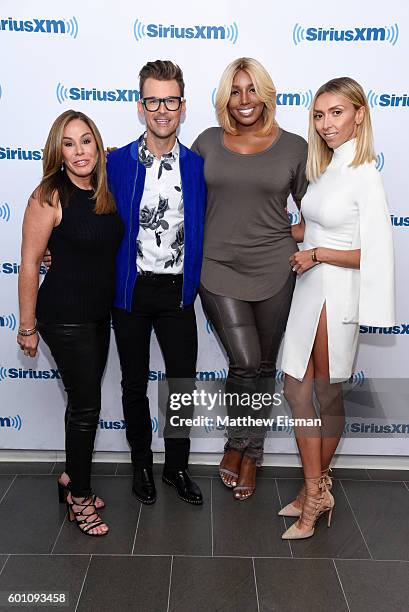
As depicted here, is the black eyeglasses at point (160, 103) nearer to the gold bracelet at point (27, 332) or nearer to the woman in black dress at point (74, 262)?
the woman in black dress at point (74, 262)

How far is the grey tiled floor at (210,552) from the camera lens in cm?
229

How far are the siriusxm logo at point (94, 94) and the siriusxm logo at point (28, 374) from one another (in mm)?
1343

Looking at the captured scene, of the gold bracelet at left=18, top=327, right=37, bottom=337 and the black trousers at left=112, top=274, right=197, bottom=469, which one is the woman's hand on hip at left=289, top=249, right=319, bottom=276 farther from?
the gold bracelet at left=18, top=327, right=37, bottom=337

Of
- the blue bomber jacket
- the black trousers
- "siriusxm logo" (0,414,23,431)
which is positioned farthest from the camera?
"siriusxm logo" (0,414,23,431)

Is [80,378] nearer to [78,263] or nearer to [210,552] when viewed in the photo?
[78,263]

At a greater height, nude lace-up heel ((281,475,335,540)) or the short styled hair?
the short styled hair

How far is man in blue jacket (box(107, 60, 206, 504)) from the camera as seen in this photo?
2.49 m

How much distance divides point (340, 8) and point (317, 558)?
7.77 ft

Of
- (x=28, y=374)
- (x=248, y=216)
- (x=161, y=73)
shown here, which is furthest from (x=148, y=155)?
(x=28, y=374)

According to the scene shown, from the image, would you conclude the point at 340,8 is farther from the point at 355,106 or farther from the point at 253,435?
the point at 253,435

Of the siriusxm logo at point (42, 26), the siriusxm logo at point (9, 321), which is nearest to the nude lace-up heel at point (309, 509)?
the siriusxm logo at point (9, 321)

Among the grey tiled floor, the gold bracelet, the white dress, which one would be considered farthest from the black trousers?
the white dress

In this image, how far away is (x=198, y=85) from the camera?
9.51ft

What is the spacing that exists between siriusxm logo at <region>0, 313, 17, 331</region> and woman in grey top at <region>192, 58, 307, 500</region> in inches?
40.6
